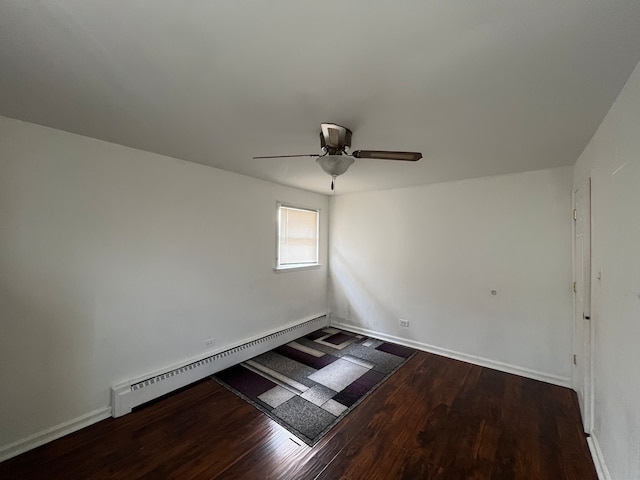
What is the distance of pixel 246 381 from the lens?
282 centimetres

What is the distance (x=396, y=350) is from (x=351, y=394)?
52.5 inches

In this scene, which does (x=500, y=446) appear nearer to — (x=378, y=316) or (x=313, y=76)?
(x=378, y=316)

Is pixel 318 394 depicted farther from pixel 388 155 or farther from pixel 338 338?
pixel 388 155

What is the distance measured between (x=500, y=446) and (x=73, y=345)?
11.4ft

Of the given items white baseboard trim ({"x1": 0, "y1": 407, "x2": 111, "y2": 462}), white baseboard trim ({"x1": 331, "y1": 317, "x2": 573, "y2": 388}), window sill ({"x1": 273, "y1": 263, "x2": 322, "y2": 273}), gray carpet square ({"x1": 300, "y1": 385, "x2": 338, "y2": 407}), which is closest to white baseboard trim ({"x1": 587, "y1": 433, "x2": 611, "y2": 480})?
white baseboard trim ({"x1": 331, "y1": 317, "x2": 573, "y2": 388})

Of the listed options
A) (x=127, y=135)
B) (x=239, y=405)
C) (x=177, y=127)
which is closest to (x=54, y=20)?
(x=177, y=127)

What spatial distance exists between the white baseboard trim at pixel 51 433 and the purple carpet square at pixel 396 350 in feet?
10.4

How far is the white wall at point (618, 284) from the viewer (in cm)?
124

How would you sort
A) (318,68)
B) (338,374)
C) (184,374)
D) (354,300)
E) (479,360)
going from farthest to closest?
1. (354,300)
2. (479,360)
3. (338,374)
4. (184,374)
5. (318,68)

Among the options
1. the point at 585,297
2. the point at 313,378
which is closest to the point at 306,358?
the point at 313,378

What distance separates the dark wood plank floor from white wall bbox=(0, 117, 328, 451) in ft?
1.31

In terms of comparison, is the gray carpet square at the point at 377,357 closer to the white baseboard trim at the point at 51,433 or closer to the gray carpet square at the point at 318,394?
the gray carpet square at the point at 318,394

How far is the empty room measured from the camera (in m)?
1.13

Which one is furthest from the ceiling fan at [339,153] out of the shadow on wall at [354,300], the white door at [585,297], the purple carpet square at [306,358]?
the shadow on wall at [354,300]
